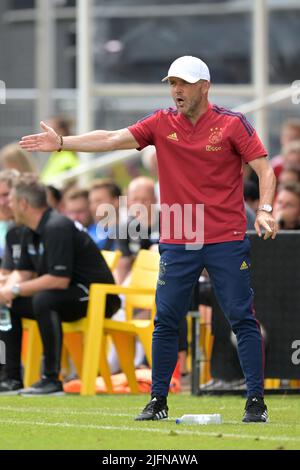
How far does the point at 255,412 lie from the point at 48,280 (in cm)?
352

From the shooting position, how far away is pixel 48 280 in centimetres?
1226

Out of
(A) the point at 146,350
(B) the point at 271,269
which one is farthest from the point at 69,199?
(B) the point at 271,269

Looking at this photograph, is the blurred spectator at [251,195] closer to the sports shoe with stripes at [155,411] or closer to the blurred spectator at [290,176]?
the blurred spectator at [290,176]

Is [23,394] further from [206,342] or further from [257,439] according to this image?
[257,439]

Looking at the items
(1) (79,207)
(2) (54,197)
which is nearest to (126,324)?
(2) (54,197)

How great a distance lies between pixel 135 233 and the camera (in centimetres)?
1400

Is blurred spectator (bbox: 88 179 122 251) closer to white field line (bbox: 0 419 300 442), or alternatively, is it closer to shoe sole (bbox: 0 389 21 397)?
shoe sole (bbox: 0 389 21 397)

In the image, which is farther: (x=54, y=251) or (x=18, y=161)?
(x=18, y=161)

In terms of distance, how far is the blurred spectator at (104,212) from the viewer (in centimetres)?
1435

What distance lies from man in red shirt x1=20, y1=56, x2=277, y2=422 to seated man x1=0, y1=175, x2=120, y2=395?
9.84ft

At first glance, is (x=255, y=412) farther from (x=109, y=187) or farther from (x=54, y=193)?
(x=109, y=187)

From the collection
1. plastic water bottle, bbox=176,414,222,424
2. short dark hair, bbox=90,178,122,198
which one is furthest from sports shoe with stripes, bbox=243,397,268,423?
short dark hair, bbox=90,178,122,198

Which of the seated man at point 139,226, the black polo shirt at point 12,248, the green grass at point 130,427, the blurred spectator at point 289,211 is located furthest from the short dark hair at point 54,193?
the green grass at point 130,427

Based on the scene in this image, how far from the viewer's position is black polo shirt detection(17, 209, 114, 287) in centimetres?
1227
